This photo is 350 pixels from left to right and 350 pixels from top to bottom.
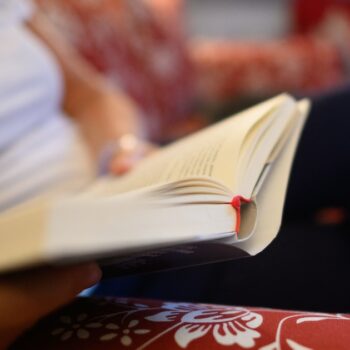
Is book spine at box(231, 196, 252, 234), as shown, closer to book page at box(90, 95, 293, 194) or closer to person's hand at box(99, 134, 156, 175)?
book page at box(90, 95, 293, 194)

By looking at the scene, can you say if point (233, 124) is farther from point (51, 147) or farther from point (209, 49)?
point (209, 49)

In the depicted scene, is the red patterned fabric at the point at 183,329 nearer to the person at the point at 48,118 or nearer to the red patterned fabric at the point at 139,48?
the person at the point at 48,118

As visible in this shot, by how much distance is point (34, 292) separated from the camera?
30cm

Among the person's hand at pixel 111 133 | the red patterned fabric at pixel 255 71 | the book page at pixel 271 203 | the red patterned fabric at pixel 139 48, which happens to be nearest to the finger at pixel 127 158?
the person's hand at pixel 111 133

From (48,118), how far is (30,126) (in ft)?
0.18

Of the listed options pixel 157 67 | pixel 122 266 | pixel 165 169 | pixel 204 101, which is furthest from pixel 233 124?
pixel 204 101

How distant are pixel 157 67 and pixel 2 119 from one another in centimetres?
76

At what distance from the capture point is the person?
701 millimetres

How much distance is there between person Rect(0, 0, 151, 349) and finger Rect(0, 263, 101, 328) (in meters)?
0.37

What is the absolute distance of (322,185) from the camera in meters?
0.66

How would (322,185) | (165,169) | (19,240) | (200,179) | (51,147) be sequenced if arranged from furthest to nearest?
(51,147) < (322,185) < (165,169) < (200,179) < (19,240)

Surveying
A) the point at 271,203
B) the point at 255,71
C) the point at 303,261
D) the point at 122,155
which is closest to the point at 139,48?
the point at 255,71

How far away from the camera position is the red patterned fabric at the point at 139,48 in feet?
3.86

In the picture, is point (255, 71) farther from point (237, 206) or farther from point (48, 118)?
point (237, 206)
